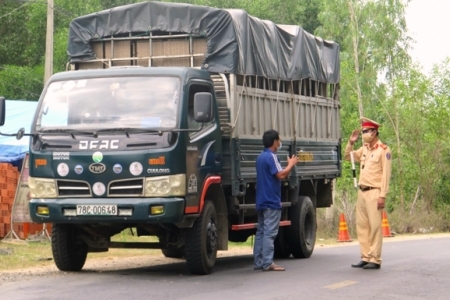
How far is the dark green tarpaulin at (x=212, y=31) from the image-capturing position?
13.9 metres

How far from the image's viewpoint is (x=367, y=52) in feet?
163

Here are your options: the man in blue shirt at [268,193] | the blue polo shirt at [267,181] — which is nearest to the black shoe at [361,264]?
the man in blue shirt at [268,193]

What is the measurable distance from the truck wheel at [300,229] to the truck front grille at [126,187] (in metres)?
4.62

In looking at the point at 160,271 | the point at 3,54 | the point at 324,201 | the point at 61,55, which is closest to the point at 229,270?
the point at 160,271

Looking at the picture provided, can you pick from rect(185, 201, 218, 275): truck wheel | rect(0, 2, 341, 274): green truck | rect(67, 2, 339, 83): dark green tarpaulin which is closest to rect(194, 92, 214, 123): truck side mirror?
rect(0, 2, 341, 274): green truck

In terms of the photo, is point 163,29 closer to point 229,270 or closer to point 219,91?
point 219,91

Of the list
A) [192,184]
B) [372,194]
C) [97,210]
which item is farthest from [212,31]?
[97,210]

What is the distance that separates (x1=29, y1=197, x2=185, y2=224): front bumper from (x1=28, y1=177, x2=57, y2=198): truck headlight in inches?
6.7

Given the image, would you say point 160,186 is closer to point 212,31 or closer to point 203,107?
point 203,107

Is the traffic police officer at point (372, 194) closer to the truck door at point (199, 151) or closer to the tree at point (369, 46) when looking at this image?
the truck door at point (199, 151)

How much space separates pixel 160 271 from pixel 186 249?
3.91 feet

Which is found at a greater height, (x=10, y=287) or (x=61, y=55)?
(x=61, y=55)

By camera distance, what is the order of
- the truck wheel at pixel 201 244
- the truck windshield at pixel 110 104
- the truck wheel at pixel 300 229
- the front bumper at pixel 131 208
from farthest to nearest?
the truck wheel at pixel 300 229 → the truck wheel at pixel 201 244 → the truck windshield at pixel 110 104 → the front bumper at pixel 131 208

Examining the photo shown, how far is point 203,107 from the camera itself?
1201 cm
